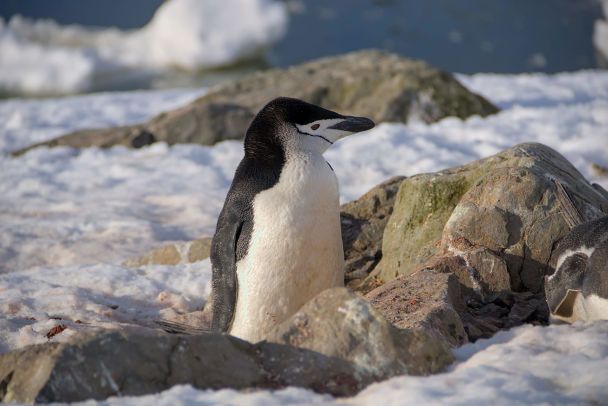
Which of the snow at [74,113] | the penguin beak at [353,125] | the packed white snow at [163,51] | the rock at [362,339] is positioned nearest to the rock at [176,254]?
the penguin beak at [353,125]

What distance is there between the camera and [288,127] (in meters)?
3.87

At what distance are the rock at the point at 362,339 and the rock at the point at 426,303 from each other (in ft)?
1.22

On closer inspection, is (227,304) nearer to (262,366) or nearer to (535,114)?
(262,366)

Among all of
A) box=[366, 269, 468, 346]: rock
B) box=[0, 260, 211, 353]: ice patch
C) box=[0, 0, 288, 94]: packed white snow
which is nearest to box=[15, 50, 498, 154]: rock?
box=[0, 260, 211, 353]: ice patch

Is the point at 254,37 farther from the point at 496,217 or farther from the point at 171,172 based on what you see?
the point at 496,217

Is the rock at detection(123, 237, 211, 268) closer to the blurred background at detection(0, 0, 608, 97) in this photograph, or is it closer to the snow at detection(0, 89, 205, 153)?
the snow at detection(0, 89, 205, 153)

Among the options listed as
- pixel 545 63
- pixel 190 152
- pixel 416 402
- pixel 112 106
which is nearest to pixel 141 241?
pixel 190 152

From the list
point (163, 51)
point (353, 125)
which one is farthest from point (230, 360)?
point (163, 51)

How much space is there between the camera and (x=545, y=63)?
1786 centimetres

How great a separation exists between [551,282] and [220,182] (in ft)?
14.4

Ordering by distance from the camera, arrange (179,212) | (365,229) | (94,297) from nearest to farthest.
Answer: (94,297) < (365,229) < (179,212)

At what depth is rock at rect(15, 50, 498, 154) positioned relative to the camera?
28.9ft

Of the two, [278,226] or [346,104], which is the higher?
[346,104]

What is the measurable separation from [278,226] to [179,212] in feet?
10.3
